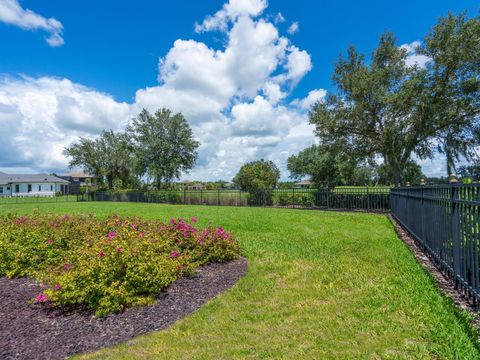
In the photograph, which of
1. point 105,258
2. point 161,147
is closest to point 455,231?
point 105,258

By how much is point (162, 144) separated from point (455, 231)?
31.5 meters

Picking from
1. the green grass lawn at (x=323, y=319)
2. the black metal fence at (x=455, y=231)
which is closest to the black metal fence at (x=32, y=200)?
the green grass lawn at (x=323, y=319)

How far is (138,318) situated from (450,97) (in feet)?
57.7

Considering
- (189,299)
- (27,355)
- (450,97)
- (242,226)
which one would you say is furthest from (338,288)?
(450,97)

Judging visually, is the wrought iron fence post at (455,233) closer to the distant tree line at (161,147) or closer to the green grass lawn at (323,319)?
the green grass lawn at (323,319)

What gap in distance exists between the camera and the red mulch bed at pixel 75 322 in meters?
2.96

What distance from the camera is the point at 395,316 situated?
9.98ft

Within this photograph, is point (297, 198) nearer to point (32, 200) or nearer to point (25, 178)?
point (32, 200)

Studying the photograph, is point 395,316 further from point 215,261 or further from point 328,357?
point 215,261

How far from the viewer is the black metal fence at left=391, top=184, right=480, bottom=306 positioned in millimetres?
3055

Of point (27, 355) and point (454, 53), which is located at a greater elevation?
point (454, 53)

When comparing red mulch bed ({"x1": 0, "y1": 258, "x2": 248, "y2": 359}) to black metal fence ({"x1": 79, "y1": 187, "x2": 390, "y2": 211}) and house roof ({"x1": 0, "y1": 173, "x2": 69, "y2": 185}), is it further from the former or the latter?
house roof ({"x1": 0, "y1": 173, "x2": 69, "y2": 185})

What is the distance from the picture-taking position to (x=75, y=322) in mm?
3410

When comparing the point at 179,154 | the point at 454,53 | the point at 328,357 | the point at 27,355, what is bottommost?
the point at 27,355
